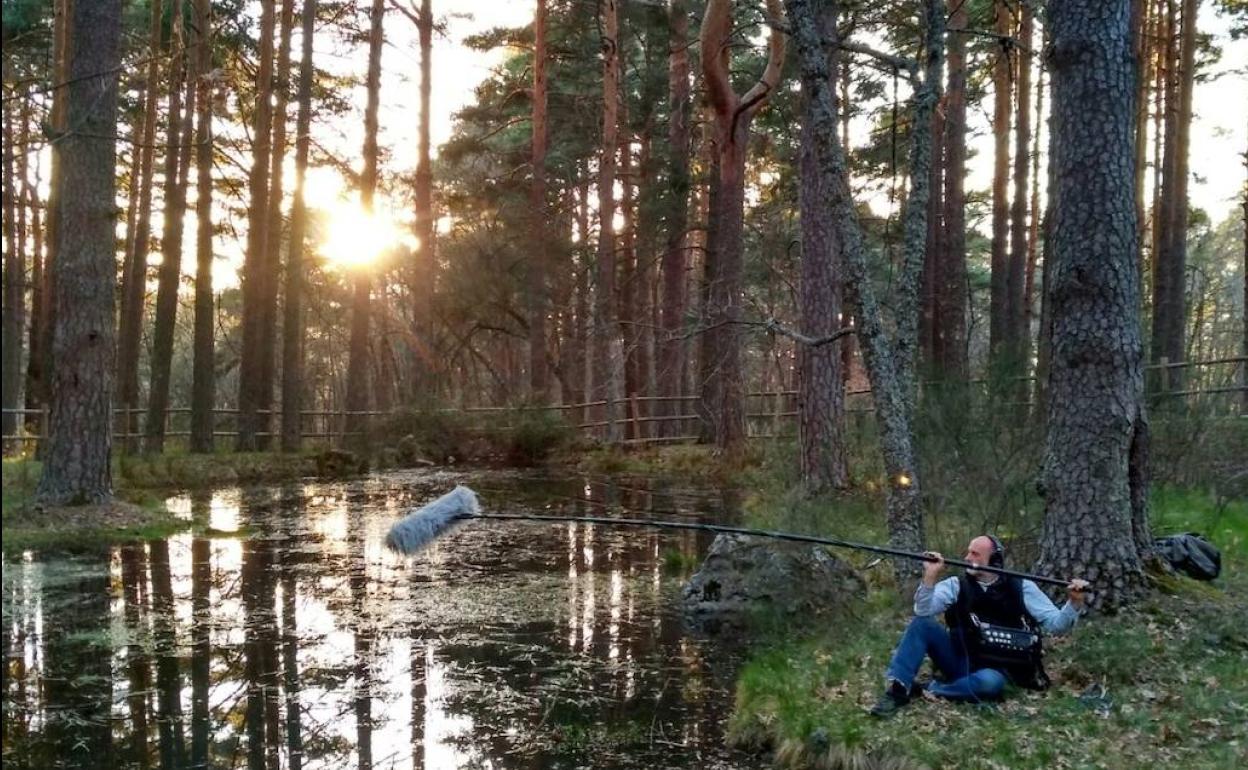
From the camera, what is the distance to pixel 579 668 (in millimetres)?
6480

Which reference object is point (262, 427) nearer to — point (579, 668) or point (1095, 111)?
point (579, 668)

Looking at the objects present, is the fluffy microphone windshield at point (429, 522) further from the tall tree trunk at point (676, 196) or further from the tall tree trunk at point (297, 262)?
the tall tree trunk at point (297, 262)

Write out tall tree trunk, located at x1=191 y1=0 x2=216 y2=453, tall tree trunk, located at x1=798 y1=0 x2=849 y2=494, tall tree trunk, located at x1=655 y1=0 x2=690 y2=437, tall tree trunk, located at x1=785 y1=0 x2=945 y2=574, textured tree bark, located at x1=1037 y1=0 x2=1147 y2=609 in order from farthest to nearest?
tall tree trunk, located at x1=655 y1=0 x2=690 y2=437, tall tree trunk, located at x1=191 y1=0 x2=216 y2=453, tall tree trunk, located at x1=798 y1=0 x2=849 y2=494, tall tree trunk, located at x1=785 y1=0 x2=945 y2=574, textured tree bark, located at x1=1037 y1=0 x2=1147 y2=609

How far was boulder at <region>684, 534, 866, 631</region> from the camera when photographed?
7.41 metres

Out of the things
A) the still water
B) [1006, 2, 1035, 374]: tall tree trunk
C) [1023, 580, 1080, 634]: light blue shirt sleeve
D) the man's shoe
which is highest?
[1006, 2, 1035, 374]: tall tree trunk

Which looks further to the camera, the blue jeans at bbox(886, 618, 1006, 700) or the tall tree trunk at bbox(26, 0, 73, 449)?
the tall tree trunk at bbox(26, 0, 73, 449)

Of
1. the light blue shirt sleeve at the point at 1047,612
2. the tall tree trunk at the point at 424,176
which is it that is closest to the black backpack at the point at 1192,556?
the light blue shirt sleeve at the point at 1047,612

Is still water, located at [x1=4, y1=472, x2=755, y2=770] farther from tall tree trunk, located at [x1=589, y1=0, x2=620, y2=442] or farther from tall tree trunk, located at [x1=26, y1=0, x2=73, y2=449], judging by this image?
tall tree trunk, located at [x1=589, y1=0, x2=620, y2=442]

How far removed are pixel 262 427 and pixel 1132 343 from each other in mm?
20387

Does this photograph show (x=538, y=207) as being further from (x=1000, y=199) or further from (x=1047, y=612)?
(x=1047, y=612)

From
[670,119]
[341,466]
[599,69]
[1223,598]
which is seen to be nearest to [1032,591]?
[1223,598]

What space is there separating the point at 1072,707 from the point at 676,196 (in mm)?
17999

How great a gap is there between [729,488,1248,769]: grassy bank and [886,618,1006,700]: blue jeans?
0.13m

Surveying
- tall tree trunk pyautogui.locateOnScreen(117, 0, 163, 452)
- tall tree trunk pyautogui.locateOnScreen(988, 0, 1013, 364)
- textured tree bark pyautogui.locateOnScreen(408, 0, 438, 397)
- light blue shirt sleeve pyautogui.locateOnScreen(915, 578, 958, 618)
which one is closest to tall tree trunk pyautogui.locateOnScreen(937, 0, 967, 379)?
tall tree trunk pyautogui.locateOnScreen(988, 0, 1013, 364)
